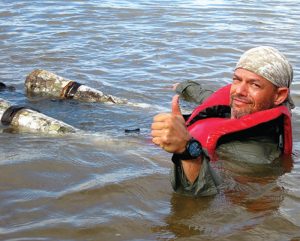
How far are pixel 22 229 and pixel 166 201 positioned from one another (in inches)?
39.7

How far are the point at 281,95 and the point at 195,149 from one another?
1564 millimetres

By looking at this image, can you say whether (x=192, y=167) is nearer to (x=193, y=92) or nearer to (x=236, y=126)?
(x=236, y=126)

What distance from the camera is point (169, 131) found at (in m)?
2.94

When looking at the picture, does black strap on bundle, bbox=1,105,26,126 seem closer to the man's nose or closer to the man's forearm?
the man's nose

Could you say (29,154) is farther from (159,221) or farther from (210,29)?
(210,29)

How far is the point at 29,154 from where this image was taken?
433cm

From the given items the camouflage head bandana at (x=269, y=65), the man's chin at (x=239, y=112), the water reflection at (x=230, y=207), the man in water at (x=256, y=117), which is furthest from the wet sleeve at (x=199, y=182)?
the camouflage head bandana at (x=269, y=65)

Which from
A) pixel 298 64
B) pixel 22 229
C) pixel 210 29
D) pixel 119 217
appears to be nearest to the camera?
pixel 22 229

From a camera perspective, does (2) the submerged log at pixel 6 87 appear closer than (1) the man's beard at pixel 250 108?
No

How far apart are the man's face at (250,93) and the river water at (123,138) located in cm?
53

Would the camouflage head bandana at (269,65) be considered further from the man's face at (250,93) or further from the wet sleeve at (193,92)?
the wet sleeve at (193,92)

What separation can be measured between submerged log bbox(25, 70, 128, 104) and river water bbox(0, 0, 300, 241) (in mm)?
124

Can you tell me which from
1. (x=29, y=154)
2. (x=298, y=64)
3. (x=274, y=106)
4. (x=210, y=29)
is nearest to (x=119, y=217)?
(x=29, y=154)

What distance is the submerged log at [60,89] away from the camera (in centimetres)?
638
